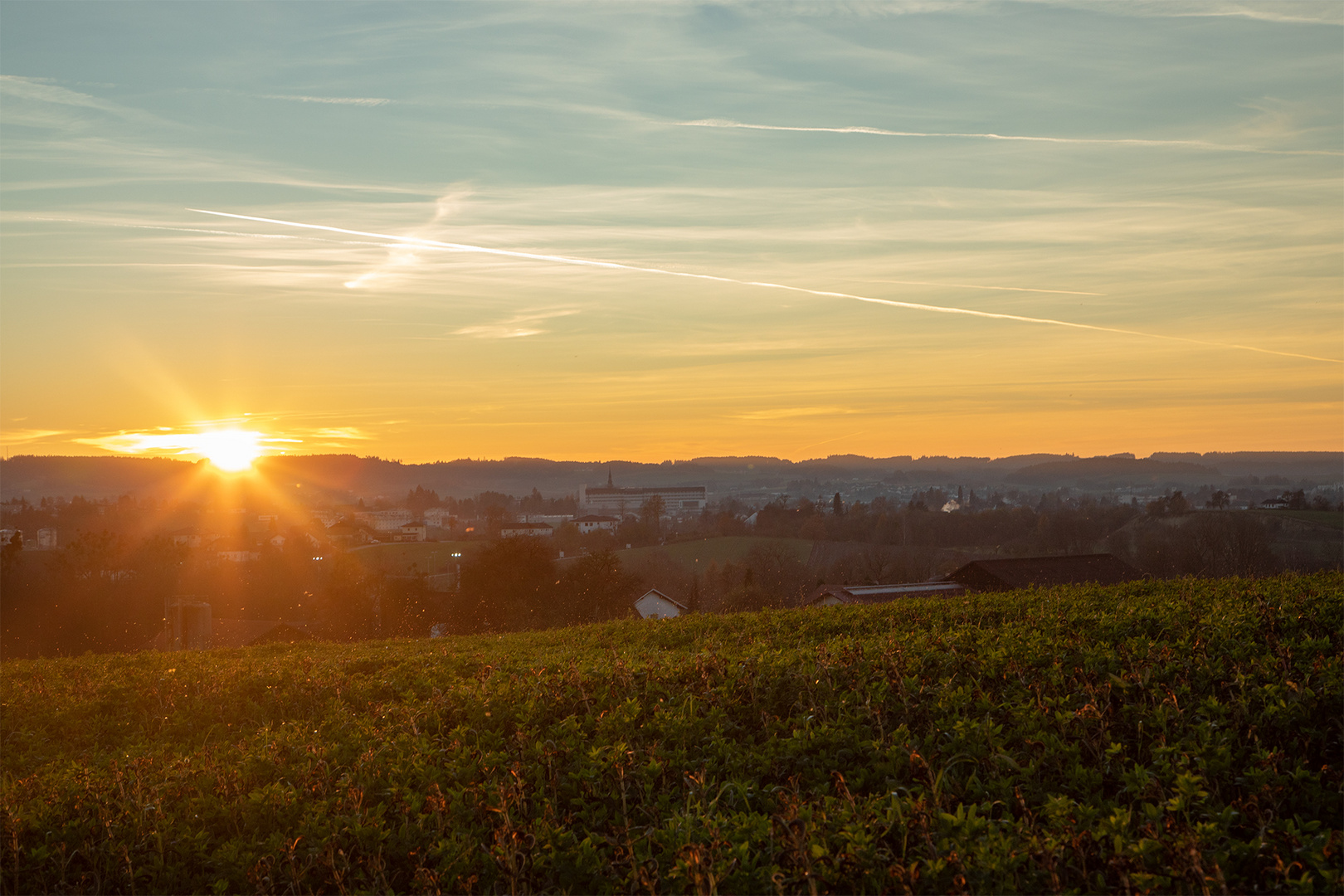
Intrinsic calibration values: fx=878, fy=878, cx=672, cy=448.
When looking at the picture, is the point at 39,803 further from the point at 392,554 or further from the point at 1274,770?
the point at 392,554

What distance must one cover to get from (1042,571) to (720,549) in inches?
1513

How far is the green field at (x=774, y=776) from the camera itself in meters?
3.34

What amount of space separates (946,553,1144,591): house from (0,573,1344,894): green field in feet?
41.9

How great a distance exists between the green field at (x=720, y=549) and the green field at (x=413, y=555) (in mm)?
9909

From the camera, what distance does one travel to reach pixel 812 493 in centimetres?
9831

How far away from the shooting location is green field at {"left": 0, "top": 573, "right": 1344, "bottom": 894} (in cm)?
334

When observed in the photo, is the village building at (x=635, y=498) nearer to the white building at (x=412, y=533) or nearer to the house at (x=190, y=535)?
the white building at (x=412, y=533)

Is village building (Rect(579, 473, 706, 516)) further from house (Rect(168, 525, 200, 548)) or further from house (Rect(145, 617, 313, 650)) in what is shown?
house (Rect(145, 617, 313, 650))

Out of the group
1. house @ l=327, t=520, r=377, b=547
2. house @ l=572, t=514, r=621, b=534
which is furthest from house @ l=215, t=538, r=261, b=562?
house @ l=572, t=514, r=621, b=534

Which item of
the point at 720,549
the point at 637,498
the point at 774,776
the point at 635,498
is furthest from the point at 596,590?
the point at 635,498

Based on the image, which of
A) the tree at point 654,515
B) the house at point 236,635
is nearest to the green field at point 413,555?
the house at point 236,635

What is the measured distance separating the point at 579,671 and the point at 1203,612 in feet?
15.5

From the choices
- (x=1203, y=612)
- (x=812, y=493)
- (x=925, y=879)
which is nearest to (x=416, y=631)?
(x=1203, y=612)

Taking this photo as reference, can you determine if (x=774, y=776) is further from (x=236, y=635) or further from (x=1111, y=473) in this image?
(x=1111, y=473)
